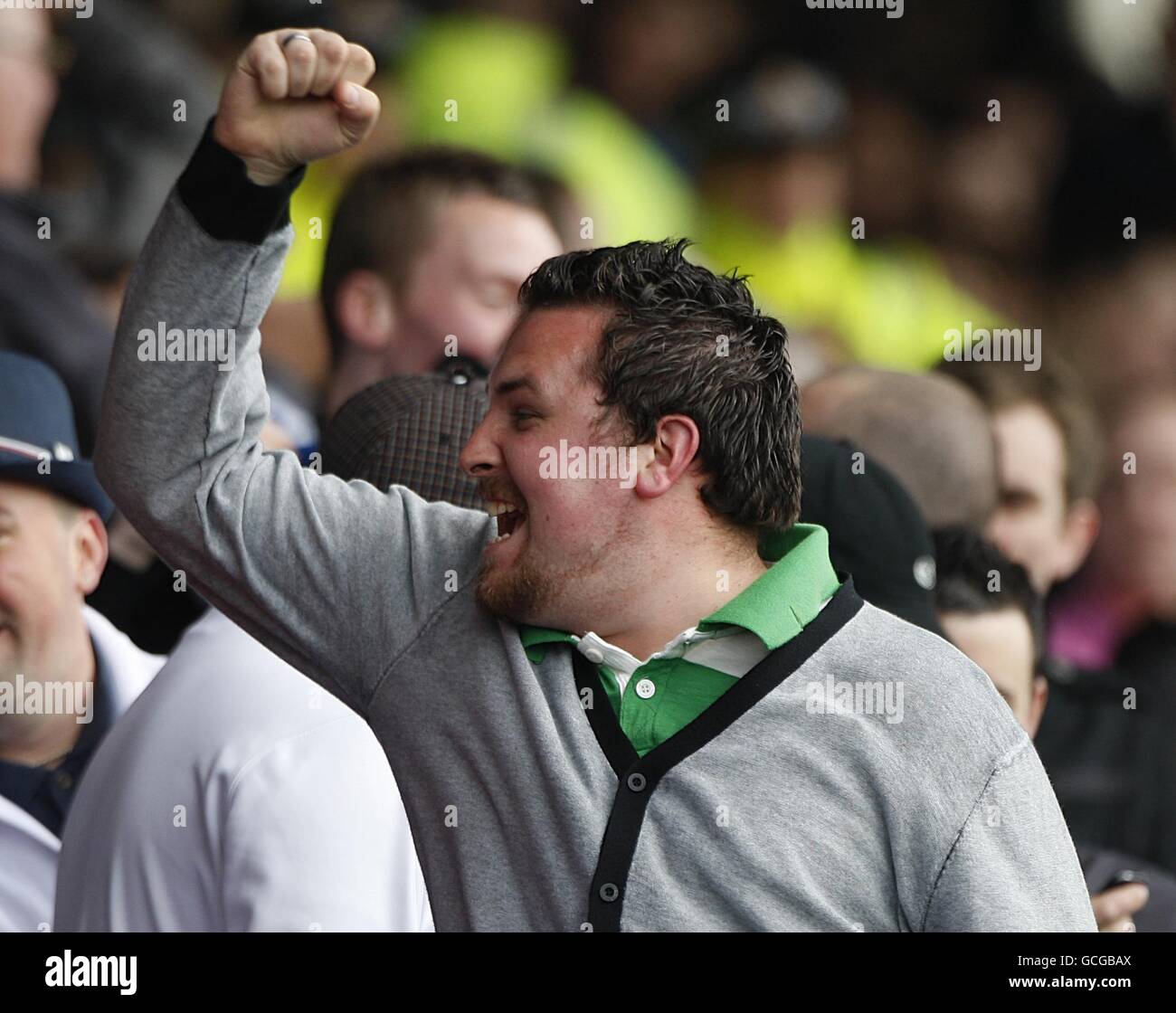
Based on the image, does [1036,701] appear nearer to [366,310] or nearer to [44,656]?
[366,310]

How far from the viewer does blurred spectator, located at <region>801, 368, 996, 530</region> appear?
2791mm

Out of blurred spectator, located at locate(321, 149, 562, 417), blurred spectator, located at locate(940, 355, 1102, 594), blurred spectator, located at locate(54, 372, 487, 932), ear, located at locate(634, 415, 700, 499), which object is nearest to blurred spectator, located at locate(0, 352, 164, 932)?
blurred spectator, located at locate(54, 372, 487, 932)

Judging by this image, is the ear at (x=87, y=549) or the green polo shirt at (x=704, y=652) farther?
the ear at (x=87, y=549)

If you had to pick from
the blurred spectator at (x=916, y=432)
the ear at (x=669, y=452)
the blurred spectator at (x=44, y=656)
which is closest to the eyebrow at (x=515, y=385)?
the ear at (x=669, y=452)

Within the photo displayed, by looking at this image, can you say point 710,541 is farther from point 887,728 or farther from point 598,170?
point 598,170

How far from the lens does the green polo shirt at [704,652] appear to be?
4.86 ft

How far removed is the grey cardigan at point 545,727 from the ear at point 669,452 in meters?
0.19

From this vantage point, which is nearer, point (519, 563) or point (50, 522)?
point (519, 563)

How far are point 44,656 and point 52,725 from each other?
0.10 m

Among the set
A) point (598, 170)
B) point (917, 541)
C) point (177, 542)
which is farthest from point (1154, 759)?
point (177, 542)

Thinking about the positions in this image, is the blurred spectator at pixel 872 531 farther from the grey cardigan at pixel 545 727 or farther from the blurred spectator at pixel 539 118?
the blurred spectator at pixel 539 118

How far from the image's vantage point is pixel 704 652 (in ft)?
4.98

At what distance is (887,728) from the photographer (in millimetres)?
1441

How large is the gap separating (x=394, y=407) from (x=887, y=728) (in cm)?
87
